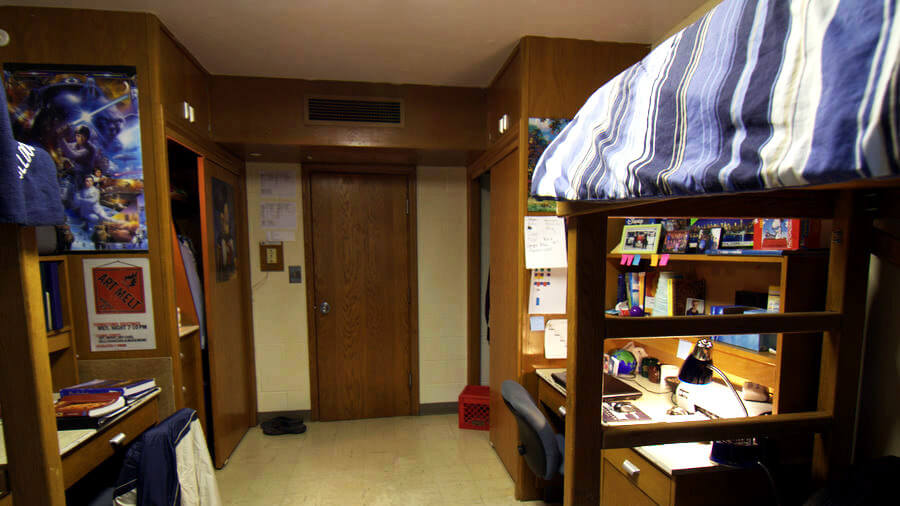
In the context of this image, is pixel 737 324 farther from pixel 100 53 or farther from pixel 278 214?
pixel 278 214

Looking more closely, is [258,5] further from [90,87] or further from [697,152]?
[697,152]

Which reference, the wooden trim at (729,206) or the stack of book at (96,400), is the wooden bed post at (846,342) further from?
the stack of book at (96,400)

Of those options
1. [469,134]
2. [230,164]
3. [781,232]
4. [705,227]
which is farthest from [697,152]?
[230,164]

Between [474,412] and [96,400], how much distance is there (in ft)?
7.38

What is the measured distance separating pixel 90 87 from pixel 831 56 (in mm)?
2445

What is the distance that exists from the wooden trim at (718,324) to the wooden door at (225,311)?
2.33 m

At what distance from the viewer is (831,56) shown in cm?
30

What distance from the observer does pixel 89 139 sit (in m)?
1.57

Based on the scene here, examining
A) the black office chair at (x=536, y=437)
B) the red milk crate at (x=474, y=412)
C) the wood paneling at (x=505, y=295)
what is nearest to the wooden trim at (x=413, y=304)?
the red milk crate at (x=474, y=412)

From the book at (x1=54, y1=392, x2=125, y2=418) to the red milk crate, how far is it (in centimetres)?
208

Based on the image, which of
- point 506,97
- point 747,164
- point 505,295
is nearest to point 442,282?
point 505,295

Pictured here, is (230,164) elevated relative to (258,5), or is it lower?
lower

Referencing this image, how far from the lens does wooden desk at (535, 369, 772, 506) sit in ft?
3.57

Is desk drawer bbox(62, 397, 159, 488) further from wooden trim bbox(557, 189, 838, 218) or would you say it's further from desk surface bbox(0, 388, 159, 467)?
wooden trim bbox(557, 189, 838, 218)
